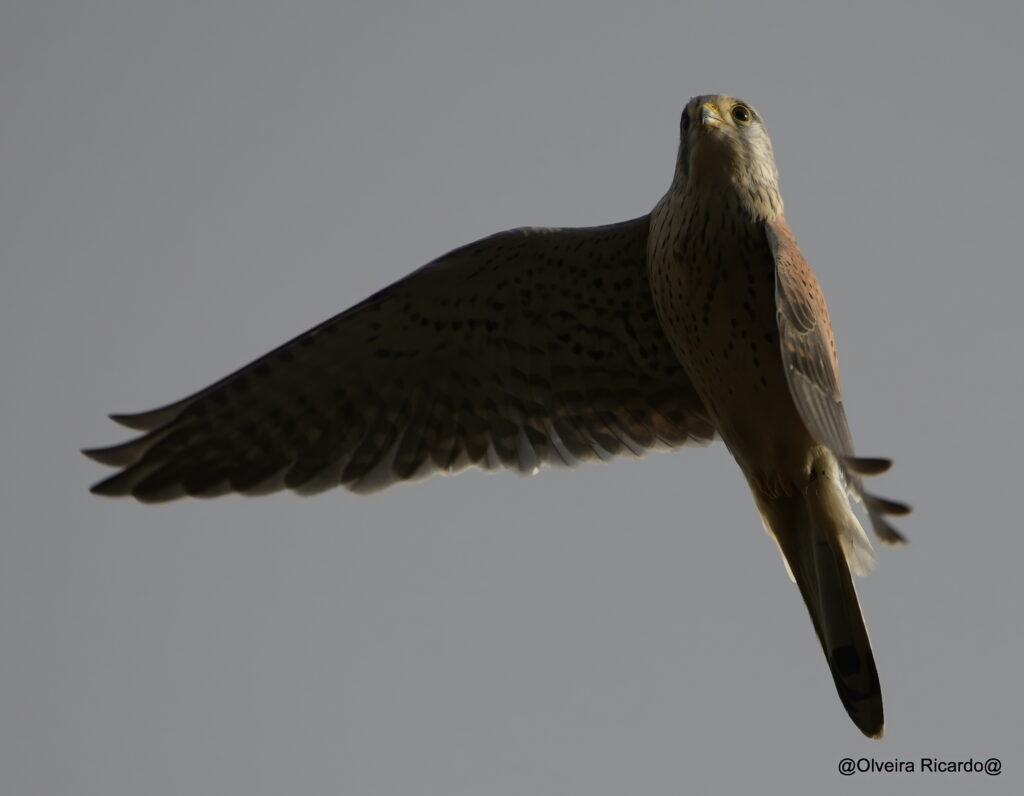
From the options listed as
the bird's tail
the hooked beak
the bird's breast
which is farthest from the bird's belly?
the hooked beak

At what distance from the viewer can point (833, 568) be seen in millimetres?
5930

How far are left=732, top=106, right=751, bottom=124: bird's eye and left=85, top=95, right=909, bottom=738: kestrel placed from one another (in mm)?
12

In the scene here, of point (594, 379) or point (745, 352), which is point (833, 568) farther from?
point (594, 379)

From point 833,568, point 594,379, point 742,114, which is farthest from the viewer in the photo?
point 594,379

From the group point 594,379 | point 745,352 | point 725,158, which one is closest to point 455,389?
point 594,379

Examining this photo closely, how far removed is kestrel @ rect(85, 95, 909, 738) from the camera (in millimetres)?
5934

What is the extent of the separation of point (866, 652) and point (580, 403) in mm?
1874

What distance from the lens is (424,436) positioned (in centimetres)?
711

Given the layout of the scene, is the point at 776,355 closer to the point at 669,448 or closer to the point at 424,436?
the point at 669,448

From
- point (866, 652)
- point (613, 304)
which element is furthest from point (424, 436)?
point (866, 652)

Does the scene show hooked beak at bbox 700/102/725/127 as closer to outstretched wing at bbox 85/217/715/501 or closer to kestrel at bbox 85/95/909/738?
Answer: kestrel at bbox 85/95/909/738

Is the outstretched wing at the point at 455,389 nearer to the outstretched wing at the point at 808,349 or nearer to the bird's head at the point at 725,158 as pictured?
the bird's head at the point at 725,158

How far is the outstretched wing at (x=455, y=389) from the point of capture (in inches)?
261

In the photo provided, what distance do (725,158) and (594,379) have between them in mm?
1387
